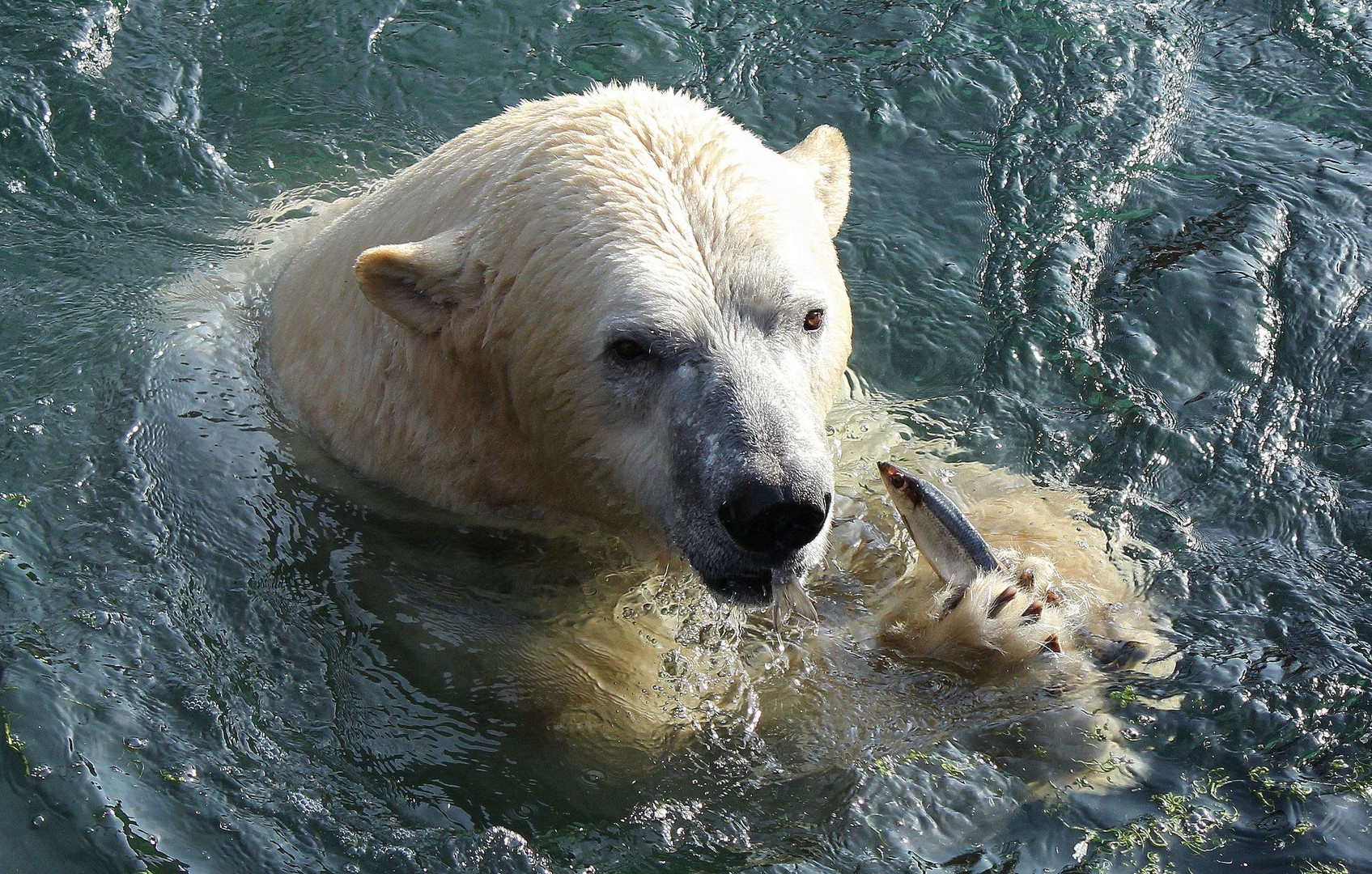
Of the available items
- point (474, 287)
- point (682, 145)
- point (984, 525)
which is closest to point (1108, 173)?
point (984, 525)

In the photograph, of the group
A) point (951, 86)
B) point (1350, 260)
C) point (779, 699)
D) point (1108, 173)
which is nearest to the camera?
point (779, 699)

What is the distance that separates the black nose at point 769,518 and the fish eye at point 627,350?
0.48 meters

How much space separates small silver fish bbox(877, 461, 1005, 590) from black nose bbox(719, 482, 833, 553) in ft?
2.42

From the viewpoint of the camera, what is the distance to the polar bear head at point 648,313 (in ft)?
10.1

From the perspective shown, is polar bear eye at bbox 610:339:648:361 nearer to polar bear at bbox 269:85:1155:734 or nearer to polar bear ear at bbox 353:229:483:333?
polar bear at bbox 269:85:1155:734

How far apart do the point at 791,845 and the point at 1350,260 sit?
11.5ft

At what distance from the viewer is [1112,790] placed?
335 cm

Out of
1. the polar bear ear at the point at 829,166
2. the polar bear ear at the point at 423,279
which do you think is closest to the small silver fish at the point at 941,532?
the polar bear ear at the point at 829,166

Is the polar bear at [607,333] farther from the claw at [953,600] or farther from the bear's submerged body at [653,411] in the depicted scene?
the claw at [953,600]

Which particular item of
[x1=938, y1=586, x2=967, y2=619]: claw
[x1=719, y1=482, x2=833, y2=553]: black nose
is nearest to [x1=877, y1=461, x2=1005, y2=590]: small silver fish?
[x1=938, y1=586, x2=967, y2=619]: claw

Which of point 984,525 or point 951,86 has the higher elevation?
point 951,86

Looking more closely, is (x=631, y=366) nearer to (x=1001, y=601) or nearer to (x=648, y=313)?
(x=648, y=313)

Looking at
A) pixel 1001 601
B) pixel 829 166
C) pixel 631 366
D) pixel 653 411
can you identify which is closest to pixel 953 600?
pixel 1001 601

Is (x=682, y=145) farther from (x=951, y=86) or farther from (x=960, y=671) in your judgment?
(x=951, y=86)
